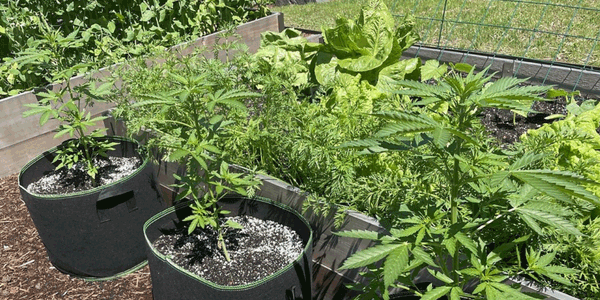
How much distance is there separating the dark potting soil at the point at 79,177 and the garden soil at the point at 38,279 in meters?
0.49

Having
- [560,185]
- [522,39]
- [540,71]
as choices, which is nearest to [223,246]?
[560,185]

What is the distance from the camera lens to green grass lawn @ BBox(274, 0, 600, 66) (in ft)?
16.9

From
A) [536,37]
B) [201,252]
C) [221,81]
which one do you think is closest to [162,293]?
[201,252]

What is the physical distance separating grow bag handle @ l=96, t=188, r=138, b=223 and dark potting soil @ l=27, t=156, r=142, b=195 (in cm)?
21

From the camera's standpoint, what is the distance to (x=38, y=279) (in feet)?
9.32

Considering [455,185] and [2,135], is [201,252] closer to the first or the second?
[455,185]

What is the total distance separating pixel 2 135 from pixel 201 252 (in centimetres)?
205

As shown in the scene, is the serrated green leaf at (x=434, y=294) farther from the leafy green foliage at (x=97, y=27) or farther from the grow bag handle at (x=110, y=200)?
the leafy green foliage at (x=97, y=27)

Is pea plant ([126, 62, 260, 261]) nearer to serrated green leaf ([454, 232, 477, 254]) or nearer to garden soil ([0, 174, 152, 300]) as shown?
garden soil ([0, 174, 152, 300])

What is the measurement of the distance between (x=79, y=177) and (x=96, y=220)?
366 mm

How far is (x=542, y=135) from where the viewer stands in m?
1.94

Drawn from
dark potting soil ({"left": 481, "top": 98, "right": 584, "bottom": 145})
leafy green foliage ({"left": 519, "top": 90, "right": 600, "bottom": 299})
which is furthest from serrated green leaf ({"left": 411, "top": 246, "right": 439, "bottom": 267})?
dark potting soil ({"left": 481, "top": 98, "right": 584, "bottom": 145})

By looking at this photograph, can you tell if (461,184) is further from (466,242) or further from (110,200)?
(110,200)

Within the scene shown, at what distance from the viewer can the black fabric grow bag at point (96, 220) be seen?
2516mm
